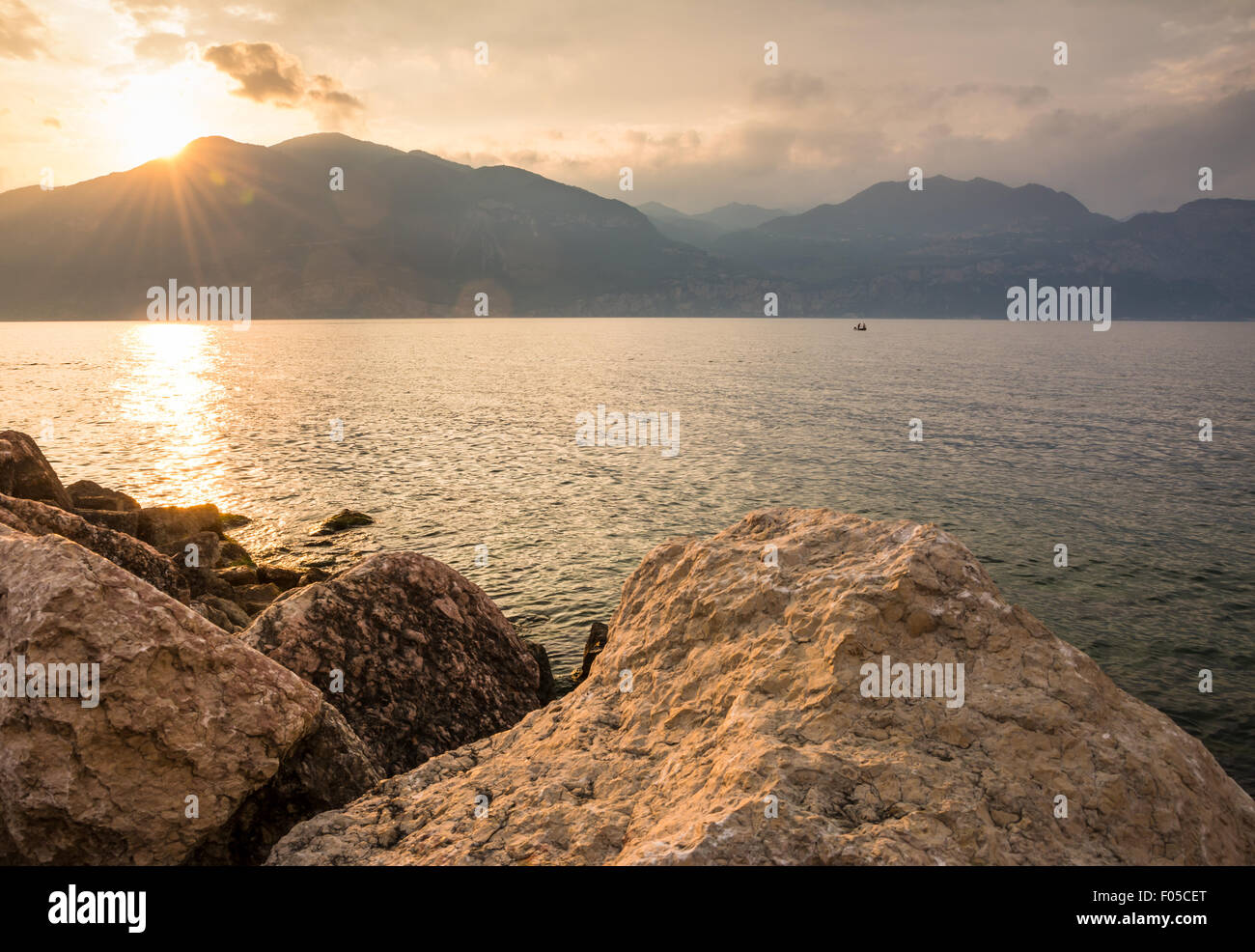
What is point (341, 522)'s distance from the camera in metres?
29.0

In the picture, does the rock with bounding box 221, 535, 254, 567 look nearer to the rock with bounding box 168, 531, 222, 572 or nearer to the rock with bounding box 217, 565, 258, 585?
the rock with bounding box 168, 531, 222, 572

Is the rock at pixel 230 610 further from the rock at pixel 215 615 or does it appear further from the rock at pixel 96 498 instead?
the rock at pixel 96 498

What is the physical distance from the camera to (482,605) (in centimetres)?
1112

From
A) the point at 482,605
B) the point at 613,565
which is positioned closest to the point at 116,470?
the point at 613,565

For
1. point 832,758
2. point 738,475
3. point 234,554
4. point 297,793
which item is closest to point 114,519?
point 234,554

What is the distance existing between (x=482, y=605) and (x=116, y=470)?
125 ft

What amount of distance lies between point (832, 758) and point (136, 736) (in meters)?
5.71

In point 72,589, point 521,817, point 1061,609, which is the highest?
point 72,589

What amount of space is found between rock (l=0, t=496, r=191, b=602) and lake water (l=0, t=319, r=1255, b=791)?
9743 millimetres

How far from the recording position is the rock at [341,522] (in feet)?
94.1

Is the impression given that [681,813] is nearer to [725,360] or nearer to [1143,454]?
[1143,454]

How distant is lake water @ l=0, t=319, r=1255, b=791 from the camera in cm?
2119

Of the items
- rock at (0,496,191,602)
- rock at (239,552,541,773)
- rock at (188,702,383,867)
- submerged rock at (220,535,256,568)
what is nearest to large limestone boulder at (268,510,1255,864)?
rock at (188,702,383,867)
